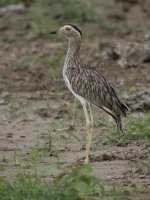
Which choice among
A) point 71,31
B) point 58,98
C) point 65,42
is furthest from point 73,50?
point 65,42

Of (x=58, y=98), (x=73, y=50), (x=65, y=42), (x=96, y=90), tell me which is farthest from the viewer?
(x=65, y=42)

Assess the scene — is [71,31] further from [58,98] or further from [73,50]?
[58,98]

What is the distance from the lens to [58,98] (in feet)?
40.3

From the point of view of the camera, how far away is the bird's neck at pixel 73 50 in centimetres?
985

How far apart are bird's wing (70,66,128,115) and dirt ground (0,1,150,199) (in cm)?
43

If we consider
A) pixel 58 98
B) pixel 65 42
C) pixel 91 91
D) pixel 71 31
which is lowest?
pixel 65 42

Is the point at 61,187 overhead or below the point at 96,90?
overhead

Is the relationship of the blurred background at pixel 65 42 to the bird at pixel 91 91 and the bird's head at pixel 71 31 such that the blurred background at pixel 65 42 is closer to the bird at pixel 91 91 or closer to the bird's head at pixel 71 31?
the bird's head at pixel 71 31

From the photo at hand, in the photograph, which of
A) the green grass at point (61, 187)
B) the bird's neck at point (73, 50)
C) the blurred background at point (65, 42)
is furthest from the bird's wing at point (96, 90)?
the blurred background at point (65, 42)

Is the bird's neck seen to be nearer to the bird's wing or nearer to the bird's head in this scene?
the bird's head

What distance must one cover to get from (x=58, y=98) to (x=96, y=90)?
114 inches

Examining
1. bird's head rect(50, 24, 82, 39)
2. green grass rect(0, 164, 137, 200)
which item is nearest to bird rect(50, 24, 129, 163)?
bird's head rect(50, 24, 82, 39)

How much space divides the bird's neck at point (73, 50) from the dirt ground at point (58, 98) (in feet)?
2.81

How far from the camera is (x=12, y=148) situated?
32.1 feet
